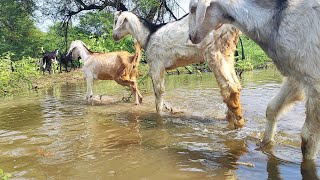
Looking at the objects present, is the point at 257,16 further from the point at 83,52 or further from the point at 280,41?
the point at 83,52

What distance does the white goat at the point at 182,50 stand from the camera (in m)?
5.91

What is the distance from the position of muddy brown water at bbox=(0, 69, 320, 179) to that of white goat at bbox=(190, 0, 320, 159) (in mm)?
684

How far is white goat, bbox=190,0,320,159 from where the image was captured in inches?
125

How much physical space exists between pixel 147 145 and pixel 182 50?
239 cm

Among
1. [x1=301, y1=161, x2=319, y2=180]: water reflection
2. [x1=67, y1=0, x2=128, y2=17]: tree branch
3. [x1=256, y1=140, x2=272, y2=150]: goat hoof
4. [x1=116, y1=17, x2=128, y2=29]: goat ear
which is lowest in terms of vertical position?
[x1=301, y1=161, x2=319, y2=180]: water reflection

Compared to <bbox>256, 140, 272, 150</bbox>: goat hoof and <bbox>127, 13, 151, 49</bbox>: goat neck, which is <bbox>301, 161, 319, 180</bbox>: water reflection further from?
<bbox>127, 13, 151, 49</bbox>: goat neck

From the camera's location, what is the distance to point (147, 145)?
484 cm

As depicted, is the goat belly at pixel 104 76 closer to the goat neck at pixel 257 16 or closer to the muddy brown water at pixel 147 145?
the muddy brown water at pixel 147 145

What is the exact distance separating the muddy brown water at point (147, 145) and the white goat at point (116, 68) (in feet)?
5.39

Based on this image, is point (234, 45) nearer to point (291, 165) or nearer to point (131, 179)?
point (291, 165)

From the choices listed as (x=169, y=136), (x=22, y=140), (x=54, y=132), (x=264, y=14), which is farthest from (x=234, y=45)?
(x=22, y=140)

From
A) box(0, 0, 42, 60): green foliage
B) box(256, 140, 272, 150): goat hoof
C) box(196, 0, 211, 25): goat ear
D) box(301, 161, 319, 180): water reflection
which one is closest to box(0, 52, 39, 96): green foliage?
box(256, 140, 272, 150): goat hoof

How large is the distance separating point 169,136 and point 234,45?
6.60 feet

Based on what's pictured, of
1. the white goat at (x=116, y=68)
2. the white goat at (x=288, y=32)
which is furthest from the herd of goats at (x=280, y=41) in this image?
the white goat at (x=116, y=68)
